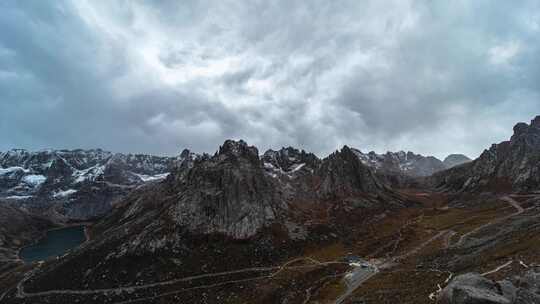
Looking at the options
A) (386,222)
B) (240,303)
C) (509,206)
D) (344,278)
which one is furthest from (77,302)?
(509,206)

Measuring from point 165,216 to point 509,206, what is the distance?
18623 centimetres

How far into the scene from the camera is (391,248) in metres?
140

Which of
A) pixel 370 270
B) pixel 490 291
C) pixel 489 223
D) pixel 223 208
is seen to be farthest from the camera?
pixel 223 208

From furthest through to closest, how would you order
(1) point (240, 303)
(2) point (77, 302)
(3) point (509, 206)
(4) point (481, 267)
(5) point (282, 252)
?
(3) point (509, 206) < (5) point (282, 252) < (2) point (77, 302) < (1) point (240, 303) < (4) point (481, 267)

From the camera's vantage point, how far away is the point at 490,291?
35250 mm

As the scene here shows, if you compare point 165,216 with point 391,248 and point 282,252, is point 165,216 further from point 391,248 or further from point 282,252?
point 391,248

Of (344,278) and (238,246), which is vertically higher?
(238,246)

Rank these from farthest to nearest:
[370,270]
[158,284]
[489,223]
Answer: [489,223]
[158,284]
[370,270]

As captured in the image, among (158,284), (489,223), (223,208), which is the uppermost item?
(223,208)

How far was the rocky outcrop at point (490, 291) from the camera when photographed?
32750mm

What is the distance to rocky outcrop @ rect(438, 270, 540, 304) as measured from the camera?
3275 cm

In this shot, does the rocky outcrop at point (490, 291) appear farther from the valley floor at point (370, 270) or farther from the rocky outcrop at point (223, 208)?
the rocky outcrop at point (223, 208)

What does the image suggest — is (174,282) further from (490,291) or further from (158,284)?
(490,291)

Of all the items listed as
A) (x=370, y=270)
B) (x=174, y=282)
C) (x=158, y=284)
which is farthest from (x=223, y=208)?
(x=370, y=270)
